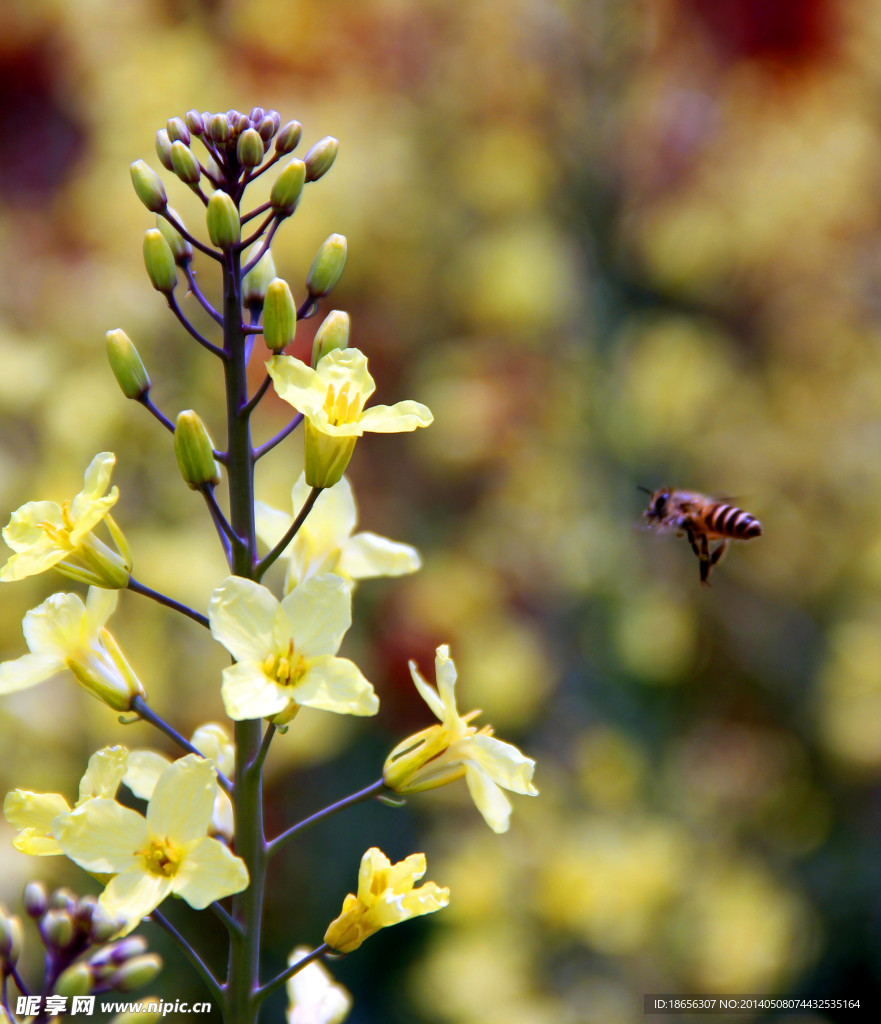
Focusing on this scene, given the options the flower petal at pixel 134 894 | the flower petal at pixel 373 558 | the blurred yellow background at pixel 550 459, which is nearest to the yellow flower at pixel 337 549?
the flower petal at pixel 373 558

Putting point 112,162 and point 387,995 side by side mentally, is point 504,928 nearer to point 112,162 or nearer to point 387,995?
point 387,995

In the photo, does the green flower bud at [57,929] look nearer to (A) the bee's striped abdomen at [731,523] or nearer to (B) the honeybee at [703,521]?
(B) the honeybee at [703,521]

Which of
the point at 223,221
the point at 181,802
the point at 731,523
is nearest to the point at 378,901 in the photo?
the point at 181,802

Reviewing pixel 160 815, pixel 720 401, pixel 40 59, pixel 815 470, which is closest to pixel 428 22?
pixel 40 59

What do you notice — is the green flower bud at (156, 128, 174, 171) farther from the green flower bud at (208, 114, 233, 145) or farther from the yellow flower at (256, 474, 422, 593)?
the yellow flower at (256, 474, 422, 593)

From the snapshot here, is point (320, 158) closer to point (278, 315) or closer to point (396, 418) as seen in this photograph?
point (278, 315)

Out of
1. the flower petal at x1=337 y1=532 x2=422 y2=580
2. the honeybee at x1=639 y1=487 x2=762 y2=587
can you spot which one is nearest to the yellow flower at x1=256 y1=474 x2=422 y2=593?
the flower petal at x1=337 y1=532 x2=422 y2=580
